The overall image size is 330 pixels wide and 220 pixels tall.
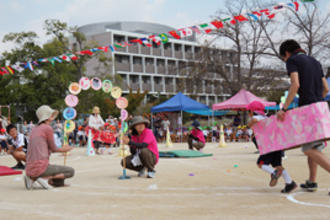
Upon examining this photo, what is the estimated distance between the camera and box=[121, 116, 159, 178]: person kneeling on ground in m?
7.50

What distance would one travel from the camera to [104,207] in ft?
15.6

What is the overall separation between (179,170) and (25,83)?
1206 inches

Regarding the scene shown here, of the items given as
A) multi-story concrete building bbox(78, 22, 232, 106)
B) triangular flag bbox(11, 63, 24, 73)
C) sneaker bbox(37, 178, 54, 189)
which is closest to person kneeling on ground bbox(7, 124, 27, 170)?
sneaker bbox(37, 178, 54, 189)

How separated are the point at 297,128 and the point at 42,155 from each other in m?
4.03

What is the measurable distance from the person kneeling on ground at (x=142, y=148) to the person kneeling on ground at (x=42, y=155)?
1436 mm

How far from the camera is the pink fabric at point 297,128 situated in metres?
4.62

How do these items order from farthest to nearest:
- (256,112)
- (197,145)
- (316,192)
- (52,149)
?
1. (197,145)
2. (52,149)
3. (256,112)
4. (316,192)

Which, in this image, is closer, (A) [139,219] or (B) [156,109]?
(A) [139,219]

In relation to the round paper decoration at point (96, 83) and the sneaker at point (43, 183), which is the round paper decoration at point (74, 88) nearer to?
the round paper decoration at point (96, 83)

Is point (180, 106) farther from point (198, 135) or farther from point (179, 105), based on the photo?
point (198, 135)

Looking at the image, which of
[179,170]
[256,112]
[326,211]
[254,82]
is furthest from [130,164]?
[254,82]

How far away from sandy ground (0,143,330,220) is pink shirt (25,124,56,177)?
35cm

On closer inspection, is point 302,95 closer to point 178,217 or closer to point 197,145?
point 178,217

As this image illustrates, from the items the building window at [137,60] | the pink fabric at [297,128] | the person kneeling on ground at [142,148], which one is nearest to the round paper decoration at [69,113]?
the person kneeling on ground at [142,148]
